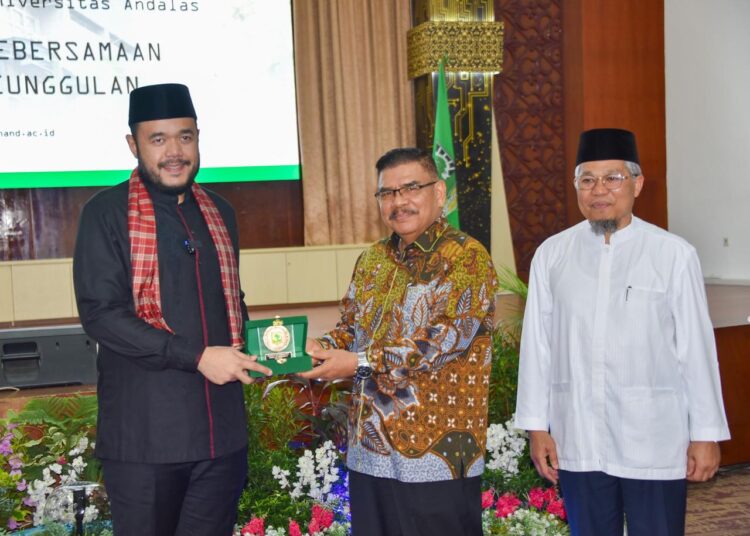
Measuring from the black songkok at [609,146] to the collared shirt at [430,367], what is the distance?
44 centimetres

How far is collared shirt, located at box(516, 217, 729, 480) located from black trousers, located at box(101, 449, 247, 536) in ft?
2.69

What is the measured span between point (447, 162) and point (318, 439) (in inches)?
157

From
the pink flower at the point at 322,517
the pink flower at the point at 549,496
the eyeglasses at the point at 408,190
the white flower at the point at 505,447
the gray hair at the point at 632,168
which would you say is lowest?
the pink flower at the point at 549,496

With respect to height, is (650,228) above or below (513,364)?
above

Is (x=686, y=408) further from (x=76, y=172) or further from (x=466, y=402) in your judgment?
(x=76, y=172)

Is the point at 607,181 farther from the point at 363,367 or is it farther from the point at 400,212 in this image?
the point at 363,367

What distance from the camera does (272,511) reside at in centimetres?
303

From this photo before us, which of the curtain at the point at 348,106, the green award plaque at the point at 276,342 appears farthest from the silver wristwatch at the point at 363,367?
Result: the curtain at the point at 348,106

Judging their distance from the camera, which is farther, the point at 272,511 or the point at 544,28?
the point at 544,28

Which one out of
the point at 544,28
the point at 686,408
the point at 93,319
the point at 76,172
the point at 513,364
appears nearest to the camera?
the point at 93,319

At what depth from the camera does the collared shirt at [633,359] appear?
6.66 ft

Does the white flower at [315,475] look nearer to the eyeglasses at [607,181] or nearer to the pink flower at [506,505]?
the pink flower at [506,505]

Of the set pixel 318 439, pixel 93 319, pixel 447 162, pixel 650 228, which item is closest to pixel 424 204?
pixel 650 228

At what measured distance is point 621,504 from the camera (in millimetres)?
2119
